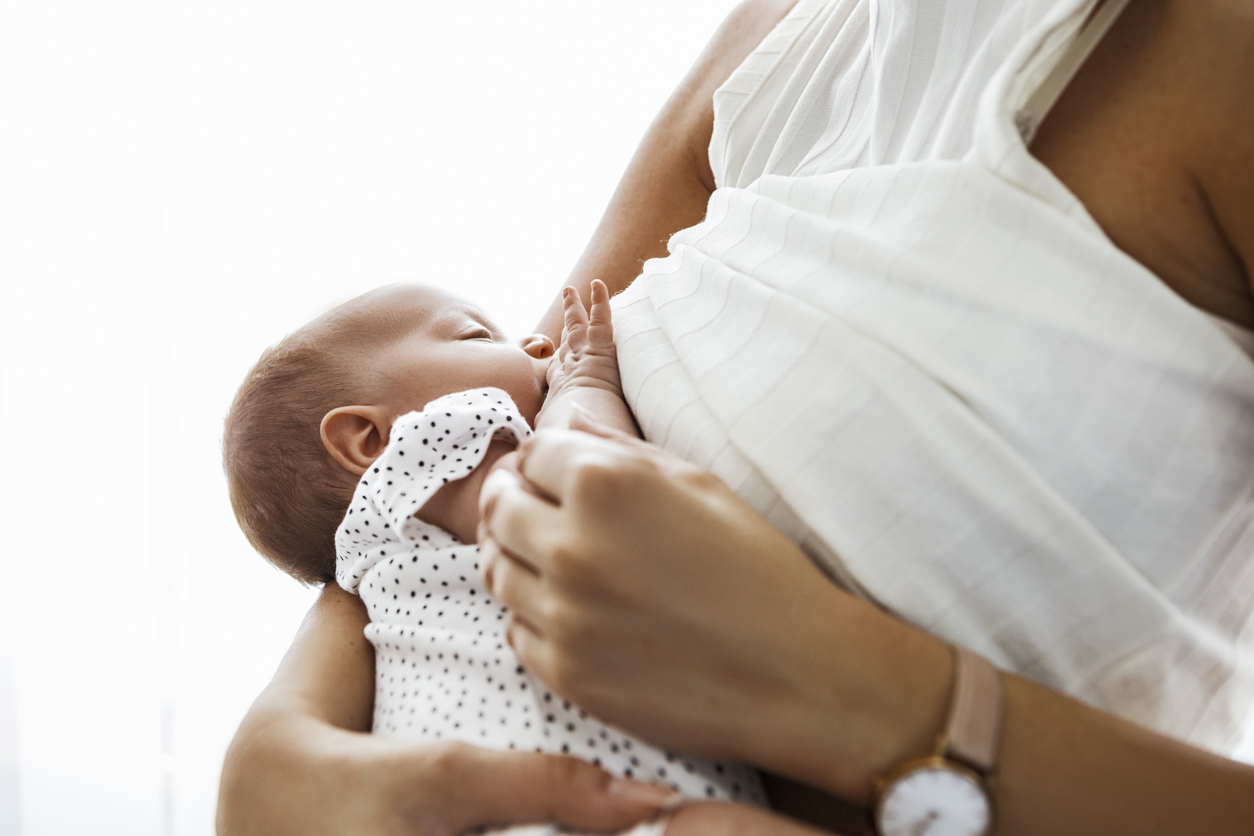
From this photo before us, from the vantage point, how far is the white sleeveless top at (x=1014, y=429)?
1.93ft

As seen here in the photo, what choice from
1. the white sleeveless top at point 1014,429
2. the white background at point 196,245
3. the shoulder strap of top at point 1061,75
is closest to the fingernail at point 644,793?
the white sleeveless top at point 1014,429

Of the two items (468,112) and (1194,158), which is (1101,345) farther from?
(468,112)

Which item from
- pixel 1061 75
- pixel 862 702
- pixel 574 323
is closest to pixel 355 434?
pixel 574 323

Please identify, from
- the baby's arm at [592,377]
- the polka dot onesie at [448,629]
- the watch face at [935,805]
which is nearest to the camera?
the watch face at [935,805]

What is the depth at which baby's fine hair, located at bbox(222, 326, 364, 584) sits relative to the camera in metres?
1.05

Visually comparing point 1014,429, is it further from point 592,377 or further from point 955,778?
point 592,377

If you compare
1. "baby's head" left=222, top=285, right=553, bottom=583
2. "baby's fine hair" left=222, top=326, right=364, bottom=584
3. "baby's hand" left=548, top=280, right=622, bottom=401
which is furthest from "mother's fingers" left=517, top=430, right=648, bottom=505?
"baby's fine hair" left=222, top=326, right=364, bottom=584

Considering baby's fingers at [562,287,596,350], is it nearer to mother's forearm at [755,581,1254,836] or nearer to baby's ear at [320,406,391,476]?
baby's ear at [320,406,391,476]

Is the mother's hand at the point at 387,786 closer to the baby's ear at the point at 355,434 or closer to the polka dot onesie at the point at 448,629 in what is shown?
the polka dot onesie at the point at 448,629

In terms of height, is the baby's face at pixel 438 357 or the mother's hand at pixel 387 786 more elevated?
the baby's face at pixel 438 357

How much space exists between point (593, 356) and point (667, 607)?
16.3 inches

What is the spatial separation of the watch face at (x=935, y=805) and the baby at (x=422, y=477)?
0.50 ft

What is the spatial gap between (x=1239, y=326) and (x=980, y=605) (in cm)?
29

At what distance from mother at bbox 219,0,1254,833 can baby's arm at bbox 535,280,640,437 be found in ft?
0.53
